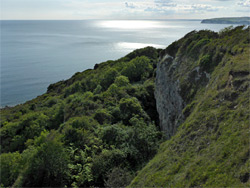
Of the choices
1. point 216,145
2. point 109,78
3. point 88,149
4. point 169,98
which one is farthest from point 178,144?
point 109,78

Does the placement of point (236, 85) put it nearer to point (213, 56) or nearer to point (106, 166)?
point (213, 56)

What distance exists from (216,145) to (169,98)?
17.0m

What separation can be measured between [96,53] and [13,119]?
98.7 m

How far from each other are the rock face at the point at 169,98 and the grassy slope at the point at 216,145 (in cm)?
594

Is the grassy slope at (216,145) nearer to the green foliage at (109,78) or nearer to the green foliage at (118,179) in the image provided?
the green foliage at (118,179)

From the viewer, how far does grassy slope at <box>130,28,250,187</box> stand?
405 inches

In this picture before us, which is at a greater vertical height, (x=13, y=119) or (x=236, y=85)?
(x=236, y=85)

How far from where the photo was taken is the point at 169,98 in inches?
1153

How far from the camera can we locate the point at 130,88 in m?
43.3

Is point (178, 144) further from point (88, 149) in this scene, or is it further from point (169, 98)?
point (169, 98)

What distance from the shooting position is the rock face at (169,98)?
2578cm

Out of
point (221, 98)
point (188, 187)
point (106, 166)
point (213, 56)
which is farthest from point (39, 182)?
point (213, 56)

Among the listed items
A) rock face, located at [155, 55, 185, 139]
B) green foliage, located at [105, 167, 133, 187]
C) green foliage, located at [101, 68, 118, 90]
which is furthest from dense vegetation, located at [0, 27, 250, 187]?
green foliage, located at [101, 68, 118, 90]

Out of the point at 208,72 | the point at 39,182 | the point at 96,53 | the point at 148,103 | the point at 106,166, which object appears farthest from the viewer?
the point at 96,53
